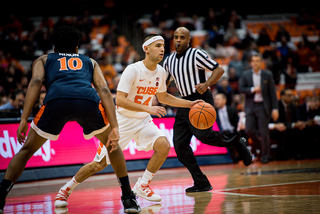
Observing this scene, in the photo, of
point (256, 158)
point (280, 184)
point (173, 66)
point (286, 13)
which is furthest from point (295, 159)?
point (286, 13)

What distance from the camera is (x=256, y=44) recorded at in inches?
700

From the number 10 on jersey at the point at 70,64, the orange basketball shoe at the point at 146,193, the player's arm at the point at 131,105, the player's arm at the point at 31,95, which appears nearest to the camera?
the player's arm at the point at 31,95

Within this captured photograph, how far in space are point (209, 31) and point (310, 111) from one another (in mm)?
8075

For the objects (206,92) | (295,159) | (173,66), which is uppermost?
(173,66)

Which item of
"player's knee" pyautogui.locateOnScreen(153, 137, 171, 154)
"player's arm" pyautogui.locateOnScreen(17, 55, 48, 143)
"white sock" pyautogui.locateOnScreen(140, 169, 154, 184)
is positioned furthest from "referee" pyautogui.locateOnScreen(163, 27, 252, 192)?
"player's arm" pyautogui.locateOnScreen(17, 55, 48, 143)

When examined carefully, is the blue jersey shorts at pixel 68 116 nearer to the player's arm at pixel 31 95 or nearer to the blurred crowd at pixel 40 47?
the player's arm at pixel 31 95

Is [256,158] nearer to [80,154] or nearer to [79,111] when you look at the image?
[80,154]

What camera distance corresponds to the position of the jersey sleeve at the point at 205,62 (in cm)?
545

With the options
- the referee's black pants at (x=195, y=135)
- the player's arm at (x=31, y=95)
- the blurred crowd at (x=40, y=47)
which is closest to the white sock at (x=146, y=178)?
the referee's black pants at (x=195, y=135)

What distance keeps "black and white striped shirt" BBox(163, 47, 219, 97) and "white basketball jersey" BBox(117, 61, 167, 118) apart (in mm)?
452

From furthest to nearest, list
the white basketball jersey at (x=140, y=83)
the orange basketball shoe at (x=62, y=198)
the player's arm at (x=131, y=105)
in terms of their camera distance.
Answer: the white basketball jersey at (x=140, y=83) < the player's arm at (x=131, y=105) < the orange basketball shoe at (x=62, y=198)

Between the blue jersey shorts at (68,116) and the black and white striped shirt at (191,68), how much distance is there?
200 centimetres

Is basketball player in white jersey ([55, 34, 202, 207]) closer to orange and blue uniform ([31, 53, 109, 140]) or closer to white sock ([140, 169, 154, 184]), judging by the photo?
white sock ([140, 169, 154, 184])

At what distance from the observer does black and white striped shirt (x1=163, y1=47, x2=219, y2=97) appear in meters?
5.46
